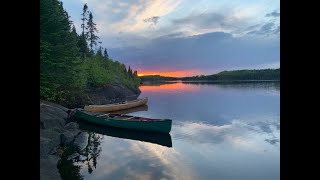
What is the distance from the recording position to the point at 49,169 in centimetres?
1089

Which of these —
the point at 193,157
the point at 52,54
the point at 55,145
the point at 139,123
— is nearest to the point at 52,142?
the point at 55,145

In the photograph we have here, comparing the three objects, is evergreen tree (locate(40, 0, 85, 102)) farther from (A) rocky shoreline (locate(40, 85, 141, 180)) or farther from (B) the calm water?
(B) the calm water

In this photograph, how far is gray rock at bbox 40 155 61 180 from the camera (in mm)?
9938

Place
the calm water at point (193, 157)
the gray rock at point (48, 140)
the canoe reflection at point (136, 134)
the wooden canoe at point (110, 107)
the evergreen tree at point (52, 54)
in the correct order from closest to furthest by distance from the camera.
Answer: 1. the gray rock at point (48, 140)
2. the calm water at point (193, 157)
3. the canoe reflection at point (136, 134)
4. the evergreen tree at point (52, 54)
5. the wooden canoe at point (110, 107)

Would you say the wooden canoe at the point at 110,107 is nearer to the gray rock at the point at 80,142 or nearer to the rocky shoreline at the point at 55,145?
the rocky shoreline at the point at 55,145

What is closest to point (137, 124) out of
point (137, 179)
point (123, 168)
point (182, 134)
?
point (182, 134)

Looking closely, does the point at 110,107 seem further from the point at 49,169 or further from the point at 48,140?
the point at 49,169

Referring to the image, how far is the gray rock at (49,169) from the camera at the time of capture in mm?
9938

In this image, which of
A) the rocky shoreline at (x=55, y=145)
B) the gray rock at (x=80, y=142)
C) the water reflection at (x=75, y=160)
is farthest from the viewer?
the gray rock at (x=80, y=142)

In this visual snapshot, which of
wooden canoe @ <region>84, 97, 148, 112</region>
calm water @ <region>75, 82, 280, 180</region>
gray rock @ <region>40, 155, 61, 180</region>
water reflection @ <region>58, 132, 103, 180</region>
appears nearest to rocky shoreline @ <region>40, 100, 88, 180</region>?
gray rock @ <region>40, 155, 61, 180</region>

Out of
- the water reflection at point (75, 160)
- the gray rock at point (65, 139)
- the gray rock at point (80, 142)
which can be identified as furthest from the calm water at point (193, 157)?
the gray rock at point (65, 139)
